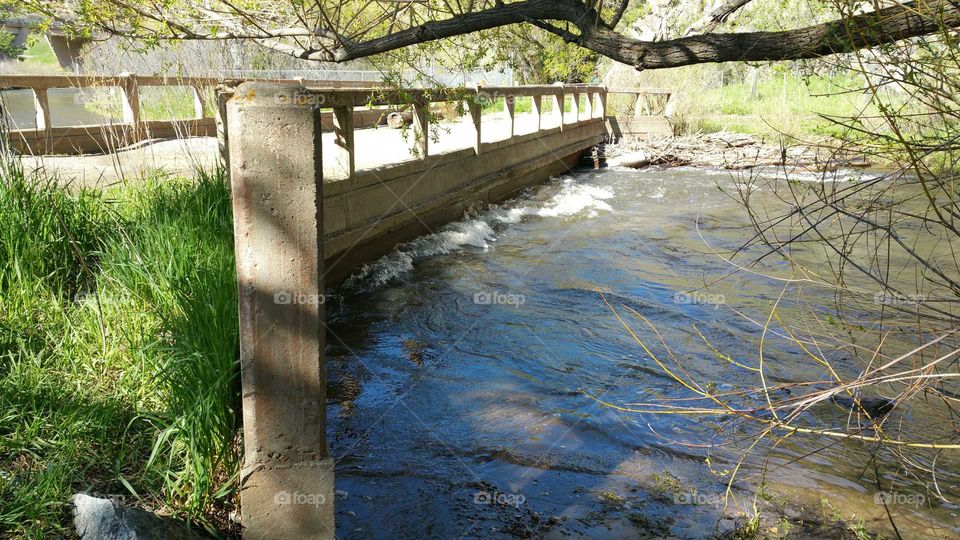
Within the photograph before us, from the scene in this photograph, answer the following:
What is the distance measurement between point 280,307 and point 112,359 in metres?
1.63

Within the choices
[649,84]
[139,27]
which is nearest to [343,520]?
[139,27]

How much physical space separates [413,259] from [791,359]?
4892 mm

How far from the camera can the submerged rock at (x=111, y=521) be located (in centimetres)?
291

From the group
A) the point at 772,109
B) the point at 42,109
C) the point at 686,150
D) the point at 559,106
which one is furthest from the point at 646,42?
the point at 772,109

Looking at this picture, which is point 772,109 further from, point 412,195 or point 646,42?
point 646,42

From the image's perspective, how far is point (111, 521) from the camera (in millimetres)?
2924

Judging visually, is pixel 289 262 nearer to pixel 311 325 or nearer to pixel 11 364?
pixel 311 325

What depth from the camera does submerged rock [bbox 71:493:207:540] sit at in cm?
291

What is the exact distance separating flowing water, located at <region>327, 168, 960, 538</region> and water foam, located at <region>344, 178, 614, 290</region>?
0.16 ft

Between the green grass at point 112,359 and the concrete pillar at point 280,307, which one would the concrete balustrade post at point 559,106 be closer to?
the green grass at point 112,359

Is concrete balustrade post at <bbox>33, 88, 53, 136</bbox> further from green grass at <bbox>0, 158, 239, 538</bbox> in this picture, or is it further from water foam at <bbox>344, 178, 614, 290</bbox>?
green grass at <bbox>0, 158, 239, 538</bbox>

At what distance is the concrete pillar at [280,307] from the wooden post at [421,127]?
5986 mm

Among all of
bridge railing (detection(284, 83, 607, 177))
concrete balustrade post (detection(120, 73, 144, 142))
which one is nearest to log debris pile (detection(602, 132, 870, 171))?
bridge railing (detection(284, 83, 607, 177))

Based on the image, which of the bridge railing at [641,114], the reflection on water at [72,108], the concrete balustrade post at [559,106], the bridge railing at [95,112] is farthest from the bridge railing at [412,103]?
the bridge railing at [641,114]
